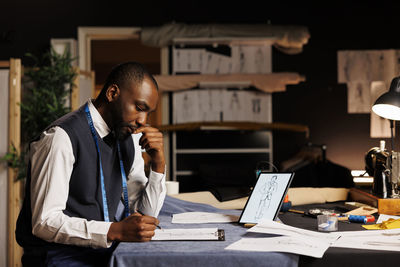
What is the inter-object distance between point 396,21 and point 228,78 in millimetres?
2081

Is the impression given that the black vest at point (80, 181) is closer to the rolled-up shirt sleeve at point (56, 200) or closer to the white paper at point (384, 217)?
the rolled-up shirt sleeve at point (56, 200)

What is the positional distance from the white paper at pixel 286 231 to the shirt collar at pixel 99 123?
0.67 m

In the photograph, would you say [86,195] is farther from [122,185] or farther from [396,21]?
[396,21]

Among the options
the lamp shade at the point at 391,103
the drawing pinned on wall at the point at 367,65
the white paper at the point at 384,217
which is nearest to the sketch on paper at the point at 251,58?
the drawing pinned on wall at the point at 367,65

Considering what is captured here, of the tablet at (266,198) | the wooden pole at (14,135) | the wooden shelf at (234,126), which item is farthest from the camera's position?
the wooden shelf at (234,126)

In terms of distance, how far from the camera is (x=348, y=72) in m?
5.11

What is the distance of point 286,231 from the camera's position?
1688 mm

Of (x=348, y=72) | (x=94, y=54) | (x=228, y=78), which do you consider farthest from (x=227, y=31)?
(x=94, y=54)

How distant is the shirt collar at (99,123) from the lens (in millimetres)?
1746

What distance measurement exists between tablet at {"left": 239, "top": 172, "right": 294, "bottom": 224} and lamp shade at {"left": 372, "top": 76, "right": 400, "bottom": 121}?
0.69 meters

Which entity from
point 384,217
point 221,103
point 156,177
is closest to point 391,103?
point 384,217

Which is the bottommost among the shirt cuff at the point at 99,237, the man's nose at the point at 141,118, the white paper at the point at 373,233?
the white paper at the point at 373,233

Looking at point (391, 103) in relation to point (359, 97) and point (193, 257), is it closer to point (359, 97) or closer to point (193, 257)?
point (193, 257)

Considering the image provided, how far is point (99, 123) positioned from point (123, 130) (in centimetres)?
11
